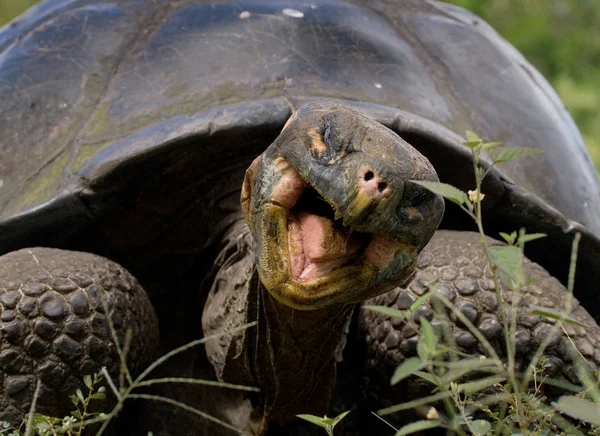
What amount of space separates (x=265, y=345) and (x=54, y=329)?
1.81 ft

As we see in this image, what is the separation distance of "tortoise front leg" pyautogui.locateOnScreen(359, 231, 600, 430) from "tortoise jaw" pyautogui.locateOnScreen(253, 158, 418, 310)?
2.52 ft

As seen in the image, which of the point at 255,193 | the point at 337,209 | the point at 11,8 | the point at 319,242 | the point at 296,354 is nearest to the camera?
the point at 337,209

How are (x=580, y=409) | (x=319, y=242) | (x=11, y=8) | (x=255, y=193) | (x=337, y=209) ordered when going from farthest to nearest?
(x=11, y=8) → (x=255, y=193) → (x=319, y=242) → (x=337, y=209) → (x=580, y=409)

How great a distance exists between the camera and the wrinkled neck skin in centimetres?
272

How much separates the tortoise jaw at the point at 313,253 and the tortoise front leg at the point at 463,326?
2.52 ft

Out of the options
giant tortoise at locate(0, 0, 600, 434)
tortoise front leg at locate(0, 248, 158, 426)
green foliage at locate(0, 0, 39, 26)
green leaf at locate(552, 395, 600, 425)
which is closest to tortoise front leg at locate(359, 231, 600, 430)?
giant tortoise at locate(0, 0, 600, 434)

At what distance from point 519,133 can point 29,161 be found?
5.42 ft

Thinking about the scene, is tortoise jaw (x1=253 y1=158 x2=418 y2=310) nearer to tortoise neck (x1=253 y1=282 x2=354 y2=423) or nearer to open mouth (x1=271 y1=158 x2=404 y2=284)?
open mouth (x1=271 y1=158 x2=404 y2=284)

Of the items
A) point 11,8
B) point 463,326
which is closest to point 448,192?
point 463,326

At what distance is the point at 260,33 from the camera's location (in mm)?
3740

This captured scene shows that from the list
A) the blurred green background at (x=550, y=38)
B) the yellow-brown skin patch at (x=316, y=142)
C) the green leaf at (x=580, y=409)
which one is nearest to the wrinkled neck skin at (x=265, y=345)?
the yellow-brown skin patch at (x=316, y=142)

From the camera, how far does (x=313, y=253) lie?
2281mm

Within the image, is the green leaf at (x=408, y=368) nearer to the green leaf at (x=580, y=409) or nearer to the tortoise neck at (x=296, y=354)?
the green leaf at (x=580, y=409)

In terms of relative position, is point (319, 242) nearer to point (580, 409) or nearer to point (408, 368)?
point (408, 368)
